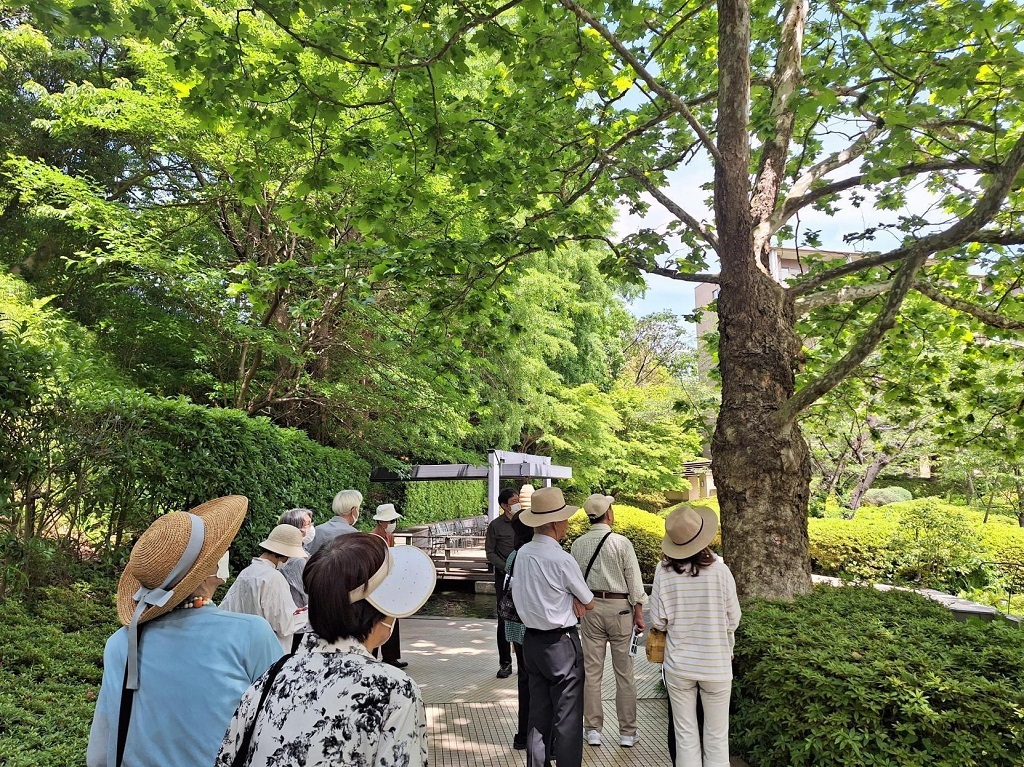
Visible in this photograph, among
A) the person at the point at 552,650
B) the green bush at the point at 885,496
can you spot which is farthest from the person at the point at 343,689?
the green bush at the point at 885,496

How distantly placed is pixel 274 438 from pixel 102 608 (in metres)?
4.48

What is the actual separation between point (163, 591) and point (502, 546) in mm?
5439

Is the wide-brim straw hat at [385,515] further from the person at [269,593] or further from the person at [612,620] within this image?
the person at [269,593]

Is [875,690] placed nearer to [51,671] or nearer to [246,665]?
[246,665]

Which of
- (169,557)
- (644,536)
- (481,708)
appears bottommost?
(481,708)

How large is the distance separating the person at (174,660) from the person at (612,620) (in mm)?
3347

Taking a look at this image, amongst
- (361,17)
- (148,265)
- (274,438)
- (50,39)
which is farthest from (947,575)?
(50,39)

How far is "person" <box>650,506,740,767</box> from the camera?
13.6ft

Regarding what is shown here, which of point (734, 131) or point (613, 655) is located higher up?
point (734, 131)

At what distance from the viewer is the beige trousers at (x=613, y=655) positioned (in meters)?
5.29

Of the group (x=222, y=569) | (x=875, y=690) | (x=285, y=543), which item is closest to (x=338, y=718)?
(x=222, y=569)

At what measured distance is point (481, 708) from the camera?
6.22 metres

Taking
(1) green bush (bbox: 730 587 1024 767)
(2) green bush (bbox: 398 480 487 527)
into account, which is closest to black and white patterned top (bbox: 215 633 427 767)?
(1) green bush (bbox: 730 587 1024 767)

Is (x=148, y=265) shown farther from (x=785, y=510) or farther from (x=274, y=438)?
(x=785, y=510)
